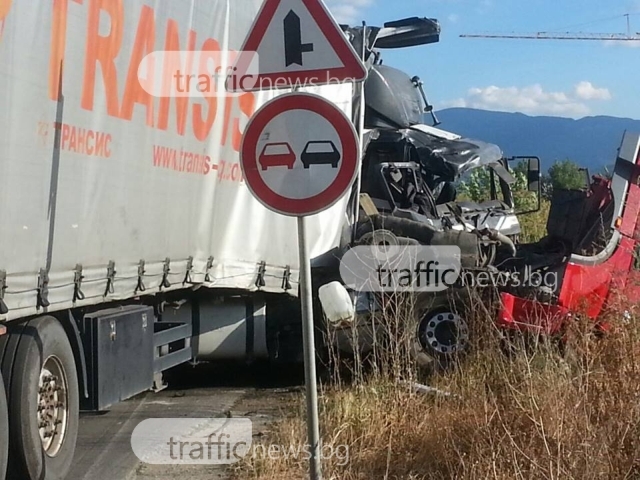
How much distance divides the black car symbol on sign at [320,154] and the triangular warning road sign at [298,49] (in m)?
0.34

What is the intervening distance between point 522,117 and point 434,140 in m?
38.5

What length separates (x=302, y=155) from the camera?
4711mm

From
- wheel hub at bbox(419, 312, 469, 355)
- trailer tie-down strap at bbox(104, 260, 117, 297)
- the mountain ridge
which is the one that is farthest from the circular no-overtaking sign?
the mountain ridge

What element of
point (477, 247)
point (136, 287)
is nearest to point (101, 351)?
point (136, 287)

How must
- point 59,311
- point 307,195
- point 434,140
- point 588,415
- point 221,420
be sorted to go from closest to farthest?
point 307,195 < point 588,415 < point 59,311 < point 221,420 < point 434,140

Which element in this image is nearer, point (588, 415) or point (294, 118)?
point (294, 118)

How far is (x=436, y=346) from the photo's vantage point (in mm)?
8820

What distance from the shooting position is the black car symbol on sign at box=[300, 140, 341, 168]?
468 cm

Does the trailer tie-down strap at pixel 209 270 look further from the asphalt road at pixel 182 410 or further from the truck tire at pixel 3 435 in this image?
the truck tire at pixel 3 435

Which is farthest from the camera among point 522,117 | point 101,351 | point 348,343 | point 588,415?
point 522,117

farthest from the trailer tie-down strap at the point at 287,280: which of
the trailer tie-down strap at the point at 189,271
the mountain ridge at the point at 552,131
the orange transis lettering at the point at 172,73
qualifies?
the mountain ridge at the point at 552,131

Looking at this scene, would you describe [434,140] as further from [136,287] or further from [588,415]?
→ [588,415]

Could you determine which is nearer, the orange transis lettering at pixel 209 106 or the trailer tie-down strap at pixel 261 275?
the orange transis lettering at pixel 209 106

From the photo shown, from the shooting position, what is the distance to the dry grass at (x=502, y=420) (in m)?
5.07
